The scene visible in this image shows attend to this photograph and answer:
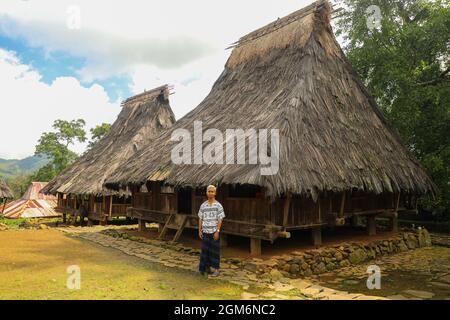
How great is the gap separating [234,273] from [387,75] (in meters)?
11.3

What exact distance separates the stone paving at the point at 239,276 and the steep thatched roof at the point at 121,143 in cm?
651

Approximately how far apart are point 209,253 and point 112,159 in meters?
12.7

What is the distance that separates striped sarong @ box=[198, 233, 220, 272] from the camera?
6.71 m

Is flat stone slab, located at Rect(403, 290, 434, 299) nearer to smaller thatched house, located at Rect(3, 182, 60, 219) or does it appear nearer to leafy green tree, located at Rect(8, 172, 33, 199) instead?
smaller thatched house, located at Rect(3, 182, 60, 219)

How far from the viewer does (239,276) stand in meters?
6.94

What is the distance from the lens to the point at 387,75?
48.0 feet

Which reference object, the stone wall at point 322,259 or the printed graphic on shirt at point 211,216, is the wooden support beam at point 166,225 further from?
the printed graphic on shirt at point 211,216

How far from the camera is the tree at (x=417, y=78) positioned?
1409cm

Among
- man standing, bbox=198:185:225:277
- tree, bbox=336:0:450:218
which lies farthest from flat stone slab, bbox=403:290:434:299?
tree, bbox=336:0:450:218

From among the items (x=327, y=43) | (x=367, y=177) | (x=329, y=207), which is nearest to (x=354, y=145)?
(x=367, y=177)

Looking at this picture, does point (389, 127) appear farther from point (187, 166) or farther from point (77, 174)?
point (77, 174)

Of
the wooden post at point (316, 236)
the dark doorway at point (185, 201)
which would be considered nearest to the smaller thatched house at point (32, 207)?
the dark doorway at point (185, 201)

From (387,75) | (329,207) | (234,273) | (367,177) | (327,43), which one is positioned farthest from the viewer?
(387,75)
